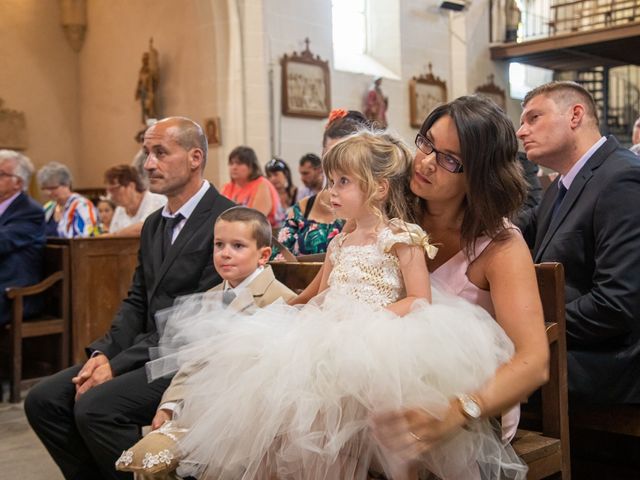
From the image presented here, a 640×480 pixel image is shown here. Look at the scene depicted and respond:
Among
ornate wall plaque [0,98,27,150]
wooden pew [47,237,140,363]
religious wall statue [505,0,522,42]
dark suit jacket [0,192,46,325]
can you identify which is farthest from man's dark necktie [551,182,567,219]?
religious wall statue [505,0,522,42]

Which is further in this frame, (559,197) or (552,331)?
(559,197)

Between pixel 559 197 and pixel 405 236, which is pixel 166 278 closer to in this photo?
pixel 405 236

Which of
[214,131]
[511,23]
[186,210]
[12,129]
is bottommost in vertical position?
[186,210]

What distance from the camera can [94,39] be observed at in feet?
43.4

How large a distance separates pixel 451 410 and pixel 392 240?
1.95 feet

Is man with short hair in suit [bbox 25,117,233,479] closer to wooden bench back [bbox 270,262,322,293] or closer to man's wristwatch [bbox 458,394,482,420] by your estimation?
wooden bench back [bbox 270,262,322,293]

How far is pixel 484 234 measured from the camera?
223 cm

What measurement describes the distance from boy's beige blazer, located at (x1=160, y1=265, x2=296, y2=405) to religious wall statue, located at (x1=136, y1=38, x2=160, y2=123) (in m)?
9.11

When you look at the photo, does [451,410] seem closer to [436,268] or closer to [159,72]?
[436,268]

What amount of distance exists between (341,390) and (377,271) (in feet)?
1.82

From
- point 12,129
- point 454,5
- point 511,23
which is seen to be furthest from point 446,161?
point 511,23

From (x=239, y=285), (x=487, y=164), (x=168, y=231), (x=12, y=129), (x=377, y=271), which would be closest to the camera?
(x=487, y=164)

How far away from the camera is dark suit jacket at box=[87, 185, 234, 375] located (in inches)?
126

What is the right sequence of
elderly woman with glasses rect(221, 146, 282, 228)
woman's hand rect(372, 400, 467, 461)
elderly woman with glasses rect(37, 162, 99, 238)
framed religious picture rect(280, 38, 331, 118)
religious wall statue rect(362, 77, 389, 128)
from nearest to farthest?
woman's hand rect(372, 400, 467, 461), elderly woman with glasses rect(37, 162, 99, 238), elderly woman with glasses rect(221, 146, 282, 228), framed religious picture rect(280, 38, 331, 118), religious wall statue rect(362, 77, 389, 128)
